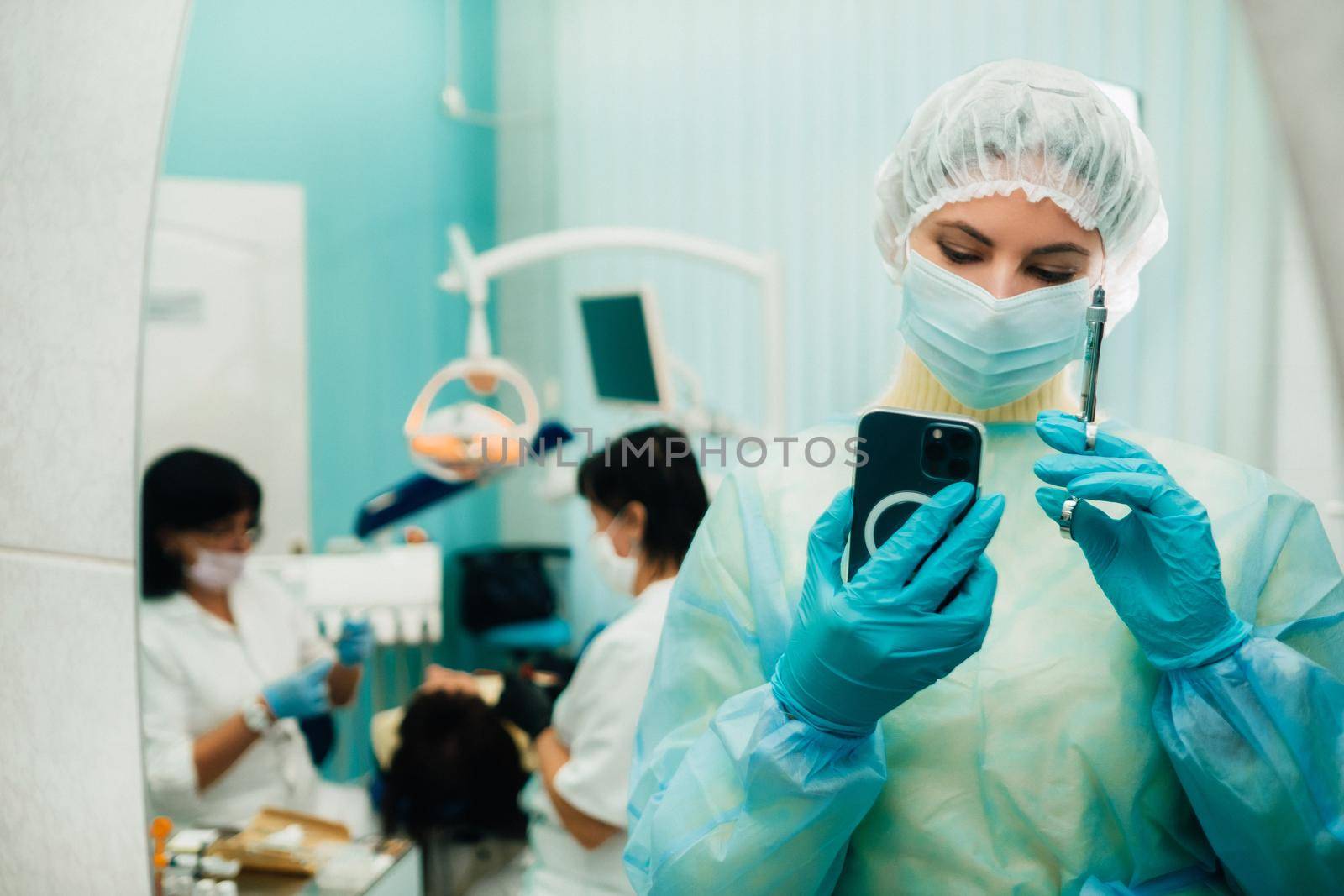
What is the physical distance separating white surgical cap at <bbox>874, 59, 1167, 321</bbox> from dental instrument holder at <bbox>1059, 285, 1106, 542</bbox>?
10cm

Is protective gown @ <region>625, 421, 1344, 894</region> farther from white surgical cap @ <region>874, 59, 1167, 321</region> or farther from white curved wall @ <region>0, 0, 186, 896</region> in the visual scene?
white curved wall @ <region>0, 0, 186, 896</region>

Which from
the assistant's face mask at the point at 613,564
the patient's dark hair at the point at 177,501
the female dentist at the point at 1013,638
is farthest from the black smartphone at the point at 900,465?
the patient's dark hair at the point at 177,501

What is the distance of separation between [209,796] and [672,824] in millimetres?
722

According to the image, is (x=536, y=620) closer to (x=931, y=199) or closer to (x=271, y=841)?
(x=271, y=841)

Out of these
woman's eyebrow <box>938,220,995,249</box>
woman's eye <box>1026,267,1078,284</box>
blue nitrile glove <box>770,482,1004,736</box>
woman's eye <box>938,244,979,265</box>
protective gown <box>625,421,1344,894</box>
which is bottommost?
protective gown <box>625,421,1344,894</box>

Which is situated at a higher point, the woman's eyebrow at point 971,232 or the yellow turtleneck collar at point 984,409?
the woman's eyebrow at point 971,232

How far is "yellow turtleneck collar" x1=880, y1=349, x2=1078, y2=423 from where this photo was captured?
0.78 m

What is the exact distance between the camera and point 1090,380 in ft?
2.10

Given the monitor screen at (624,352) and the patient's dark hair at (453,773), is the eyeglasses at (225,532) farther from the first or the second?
the monitor screen at (624,352)

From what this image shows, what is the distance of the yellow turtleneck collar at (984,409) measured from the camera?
0.78m

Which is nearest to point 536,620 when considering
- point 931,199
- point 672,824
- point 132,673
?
point 132,673

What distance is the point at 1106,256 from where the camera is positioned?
734 millimetres

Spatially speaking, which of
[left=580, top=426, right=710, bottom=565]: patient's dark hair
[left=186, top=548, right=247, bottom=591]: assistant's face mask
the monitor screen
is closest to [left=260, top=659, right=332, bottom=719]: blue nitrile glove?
[left=186, top=548, right=247, bottom=591]: assistant's face mask

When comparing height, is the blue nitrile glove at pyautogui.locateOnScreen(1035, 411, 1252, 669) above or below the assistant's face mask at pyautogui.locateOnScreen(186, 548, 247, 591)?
above
